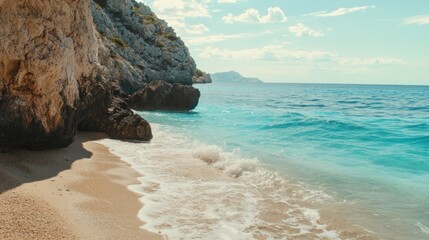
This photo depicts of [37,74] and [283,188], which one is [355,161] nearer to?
[283,188]

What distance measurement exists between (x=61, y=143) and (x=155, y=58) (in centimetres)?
6991

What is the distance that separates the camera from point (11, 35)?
31.4 feet

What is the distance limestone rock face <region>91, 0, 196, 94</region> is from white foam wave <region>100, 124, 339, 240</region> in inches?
1606

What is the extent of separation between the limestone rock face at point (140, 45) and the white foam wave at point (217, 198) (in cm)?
4079

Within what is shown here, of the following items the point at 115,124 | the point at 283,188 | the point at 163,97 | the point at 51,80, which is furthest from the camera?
the point at 163,97

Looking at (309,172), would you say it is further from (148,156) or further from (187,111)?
(187,111)

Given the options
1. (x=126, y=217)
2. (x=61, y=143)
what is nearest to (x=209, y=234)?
(x=126, y=217)

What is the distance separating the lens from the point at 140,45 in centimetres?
7738

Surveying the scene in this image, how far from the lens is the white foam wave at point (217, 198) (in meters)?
7.51

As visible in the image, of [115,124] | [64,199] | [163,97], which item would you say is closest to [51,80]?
[64,199]

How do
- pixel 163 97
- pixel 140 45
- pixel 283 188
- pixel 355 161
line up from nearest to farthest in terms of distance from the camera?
1. pixel 283 188
2. pixel 355 161
3. pixel 163 97
4. pixel 140 45

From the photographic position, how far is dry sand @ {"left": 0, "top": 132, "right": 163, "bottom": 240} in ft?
20.0

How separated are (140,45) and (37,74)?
69555 millimetres

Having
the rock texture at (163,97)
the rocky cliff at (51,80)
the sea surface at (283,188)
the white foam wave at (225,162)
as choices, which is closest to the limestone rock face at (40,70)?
the rocky cliff at (51,80)
